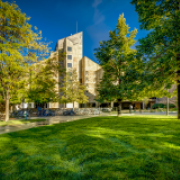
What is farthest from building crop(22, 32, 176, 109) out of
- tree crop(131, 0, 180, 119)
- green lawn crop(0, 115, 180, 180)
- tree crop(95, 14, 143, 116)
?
green lawn crop(0, 115, 180, 180)

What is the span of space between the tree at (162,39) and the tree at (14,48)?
428 inches

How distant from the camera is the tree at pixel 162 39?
10.7 meters

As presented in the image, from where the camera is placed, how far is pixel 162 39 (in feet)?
37.5

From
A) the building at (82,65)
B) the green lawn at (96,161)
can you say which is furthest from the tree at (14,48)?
the building at (82,65)

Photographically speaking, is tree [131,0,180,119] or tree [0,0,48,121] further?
tree [0,0,48,121]

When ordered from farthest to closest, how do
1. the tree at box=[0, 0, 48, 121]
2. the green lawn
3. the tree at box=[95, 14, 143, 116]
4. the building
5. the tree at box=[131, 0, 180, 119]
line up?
1. the building
2. the tree at box=[95, 14, 143, 116]
3. the tree at box=[0, 0, 48, 121]
4. the tree at box=[131, 0, 180, 119]
5. the green lawn

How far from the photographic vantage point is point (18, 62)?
45.1ft

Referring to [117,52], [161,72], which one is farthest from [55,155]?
[117,52]

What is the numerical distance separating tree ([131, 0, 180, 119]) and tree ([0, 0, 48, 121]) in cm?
1088

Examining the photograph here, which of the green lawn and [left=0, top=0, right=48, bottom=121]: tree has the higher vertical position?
[left=0, top=0, right=48, bottom=121]: tree

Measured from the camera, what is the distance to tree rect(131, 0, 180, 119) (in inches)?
422

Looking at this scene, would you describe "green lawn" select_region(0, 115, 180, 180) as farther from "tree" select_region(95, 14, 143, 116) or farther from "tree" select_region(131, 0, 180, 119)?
Result: "tree" select_region(95, 14, 143, 116)

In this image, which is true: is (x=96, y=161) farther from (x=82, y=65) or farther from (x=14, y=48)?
(x=82, y=65)

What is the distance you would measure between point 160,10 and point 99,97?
1070 cm
